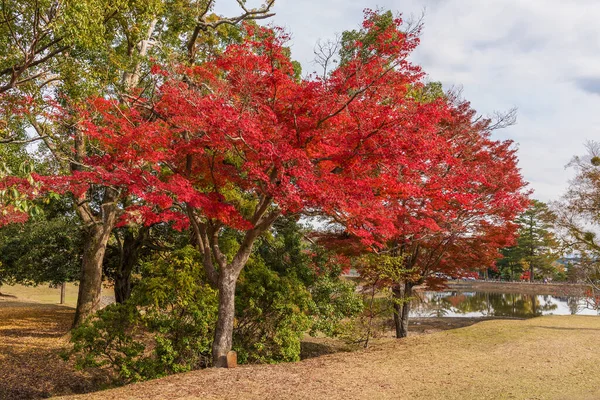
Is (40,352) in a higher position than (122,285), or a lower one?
lower

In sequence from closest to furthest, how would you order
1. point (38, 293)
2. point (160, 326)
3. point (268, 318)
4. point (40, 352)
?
point (160, 326), point (268, 318), point (40, 352), point (38, 293)

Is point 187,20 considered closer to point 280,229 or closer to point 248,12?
point 248,12

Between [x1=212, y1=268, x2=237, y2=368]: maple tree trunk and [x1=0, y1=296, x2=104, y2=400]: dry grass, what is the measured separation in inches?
126

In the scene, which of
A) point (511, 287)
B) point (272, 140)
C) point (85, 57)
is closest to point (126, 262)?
point (85, 57)

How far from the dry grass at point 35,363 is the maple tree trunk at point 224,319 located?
3.21 meters

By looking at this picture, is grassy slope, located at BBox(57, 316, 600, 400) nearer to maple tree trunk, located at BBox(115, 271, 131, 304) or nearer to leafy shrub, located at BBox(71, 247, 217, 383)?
leafy shrub, located at BBox(71, 247, 217, 383)

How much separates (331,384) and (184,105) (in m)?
5.21

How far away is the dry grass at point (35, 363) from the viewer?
8141 millimetres

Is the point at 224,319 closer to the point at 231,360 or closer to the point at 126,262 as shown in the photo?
the point at 231,360

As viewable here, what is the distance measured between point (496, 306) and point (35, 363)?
94.7 ft

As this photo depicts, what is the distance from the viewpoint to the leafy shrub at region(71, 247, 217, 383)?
7367 mm

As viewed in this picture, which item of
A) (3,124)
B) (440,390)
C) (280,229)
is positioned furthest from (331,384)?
(3,124)

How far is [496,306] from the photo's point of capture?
2972 cm

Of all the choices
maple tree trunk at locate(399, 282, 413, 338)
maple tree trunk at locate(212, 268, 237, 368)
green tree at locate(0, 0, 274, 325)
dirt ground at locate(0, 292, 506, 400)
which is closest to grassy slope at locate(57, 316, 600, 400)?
maple tree trunk at locate(212, 268, 237, 368)
